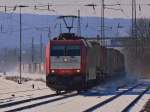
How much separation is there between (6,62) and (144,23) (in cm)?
5573

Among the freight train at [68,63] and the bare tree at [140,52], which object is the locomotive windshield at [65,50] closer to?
the freight train at [68,63]

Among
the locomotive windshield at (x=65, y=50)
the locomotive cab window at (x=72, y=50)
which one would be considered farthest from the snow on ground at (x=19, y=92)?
the locomotive cab window at (x=72, y=50)

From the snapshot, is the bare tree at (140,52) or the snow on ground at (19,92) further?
the bare tree at (140,52)

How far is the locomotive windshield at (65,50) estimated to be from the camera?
39406 mm

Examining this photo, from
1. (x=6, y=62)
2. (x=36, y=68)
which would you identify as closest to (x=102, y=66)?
(x=36, y=68)

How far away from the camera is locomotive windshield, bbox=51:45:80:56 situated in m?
39.4

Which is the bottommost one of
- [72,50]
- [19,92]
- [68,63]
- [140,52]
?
[19,92]

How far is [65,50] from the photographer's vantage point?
3956 centimetres

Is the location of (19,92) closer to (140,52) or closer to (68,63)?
(68,63)

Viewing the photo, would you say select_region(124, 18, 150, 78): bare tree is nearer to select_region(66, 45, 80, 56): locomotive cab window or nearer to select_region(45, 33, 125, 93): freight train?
select_region(45, 33, 125, 93): freight train

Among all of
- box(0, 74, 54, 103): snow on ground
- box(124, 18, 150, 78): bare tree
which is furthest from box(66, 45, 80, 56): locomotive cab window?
box(124, 18, 150, 78): bare tree

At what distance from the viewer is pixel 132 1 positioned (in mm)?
71750

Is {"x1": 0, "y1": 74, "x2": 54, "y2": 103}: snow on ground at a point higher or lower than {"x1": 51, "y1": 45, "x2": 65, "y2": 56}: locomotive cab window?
lower

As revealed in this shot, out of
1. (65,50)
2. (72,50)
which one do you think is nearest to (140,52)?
(72,50)
